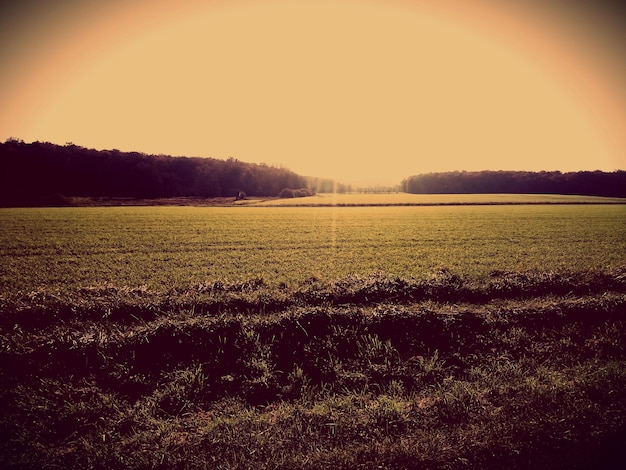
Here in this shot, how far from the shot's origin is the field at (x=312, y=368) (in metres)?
4.47

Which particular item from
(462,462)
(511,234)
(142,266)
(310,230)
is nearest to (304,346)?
(462,462)

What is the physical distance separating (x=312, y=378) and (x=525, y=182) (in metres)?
126

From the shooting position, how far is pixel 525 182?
107375 mm

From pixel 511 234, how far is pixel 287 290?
22.3 meters

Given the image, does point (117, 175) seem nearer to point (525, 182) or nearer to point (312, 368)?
point (312, 368)

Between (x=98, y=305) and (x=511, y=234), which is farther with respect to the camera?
(x=511, y=234)

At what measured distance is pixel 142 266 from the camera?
15133 millimetres

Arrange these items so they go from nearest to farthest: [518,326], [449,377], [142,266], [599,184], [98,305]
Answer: [449,377] < [518,326] < [98,305] < [142,266] < [599,184]

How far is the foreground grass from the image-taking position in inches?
174

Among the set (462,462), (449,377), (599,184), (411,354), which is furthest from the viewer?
(599,184)

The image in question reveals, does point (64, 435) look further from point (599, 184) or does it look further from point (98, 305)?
point (599, 184)

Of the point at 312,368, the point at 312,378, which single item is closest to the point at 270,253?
the point at 312,368

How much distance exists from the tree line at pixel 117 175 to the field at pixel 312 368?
216ft

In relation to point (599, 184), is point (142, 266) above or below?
below
